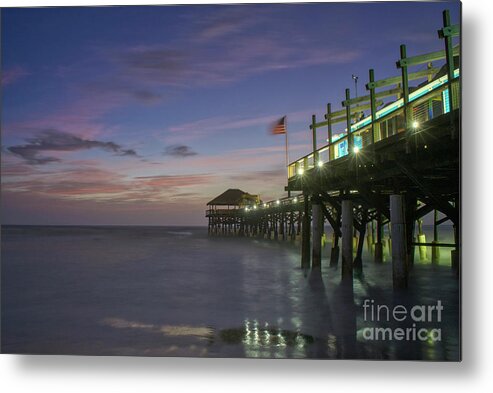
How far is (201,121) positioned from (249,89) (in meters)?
1.55

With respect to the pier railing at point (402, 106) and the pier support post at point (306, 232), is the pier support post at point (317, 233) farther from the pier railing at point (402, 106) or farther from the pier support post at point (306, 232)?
the pier railing at point (402, 106)

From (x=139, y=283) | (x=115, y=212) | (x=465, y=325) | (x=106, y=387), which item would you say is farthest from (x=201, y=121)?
(x=139, y=283)

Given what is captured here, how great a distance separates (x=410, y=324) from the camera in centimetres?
693

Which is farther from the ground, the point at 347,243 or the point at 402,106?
the point at 402,106

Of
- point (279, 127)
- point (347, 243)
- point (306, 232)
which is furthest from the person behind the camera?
point (306, 232)

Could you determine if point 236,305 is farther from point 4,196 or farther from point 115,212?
point 4,196

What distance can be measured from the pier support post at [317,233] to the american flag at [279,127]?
2.89 m

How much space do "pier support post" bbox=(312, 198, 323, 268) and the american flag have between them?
2888mm

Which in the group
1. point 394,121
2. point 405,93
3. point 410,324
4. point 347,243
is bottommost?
point 410,324

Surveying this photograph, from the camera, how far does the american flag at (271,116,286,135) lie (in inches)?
411

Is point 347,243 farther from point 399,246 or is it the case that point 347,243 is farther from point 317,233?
point 399,246

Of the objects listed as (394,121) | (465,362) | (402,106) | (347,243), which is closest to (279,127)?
(394,121)

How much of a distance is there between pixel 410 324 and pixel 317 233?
5825mm

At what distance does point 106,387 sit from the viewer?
6.82m
